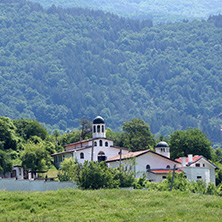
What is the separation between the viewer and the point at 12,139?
112375 millimetres

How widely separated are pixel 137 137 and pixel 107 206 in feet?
295

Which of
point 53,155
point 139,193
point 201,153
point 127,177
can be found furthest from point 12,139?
point 139,193

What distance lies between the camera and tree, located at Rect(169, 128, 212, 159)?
11775cm

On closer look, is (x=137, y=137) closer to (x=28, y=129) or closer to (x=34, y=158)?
(x=28, y=129)

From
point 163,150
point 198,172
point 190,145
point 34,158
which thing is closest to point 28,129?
point 190,145

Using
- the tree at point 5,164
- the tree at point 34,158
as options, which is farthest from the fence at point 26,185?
the tree at point 34,158

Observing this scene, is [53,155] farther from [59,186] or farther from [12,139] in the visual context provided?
[59,186]

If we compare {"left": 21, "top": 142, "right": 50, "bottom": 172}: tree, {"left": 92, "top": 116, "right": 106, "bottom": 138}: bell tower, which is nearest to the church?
{"left": 92, "top": 116, "right": 106, "bottom": 138}: bell tower

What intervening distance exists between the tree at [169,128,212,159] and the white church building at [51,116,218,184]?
13.8 metres

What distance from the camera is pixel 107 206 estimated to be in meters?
47.0

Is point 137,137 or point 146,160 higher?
point 137,137

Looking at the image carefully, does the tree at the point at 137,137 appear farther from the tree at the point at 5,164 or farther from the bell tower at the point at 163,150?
the tree at the point at 5,164

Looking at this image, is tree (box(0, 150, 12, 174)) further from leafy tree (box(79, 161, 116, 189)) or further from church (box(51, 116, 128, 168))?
leafy tree (box(79, 161, 116, 189))

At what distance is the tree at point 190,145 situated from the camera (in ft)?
386
